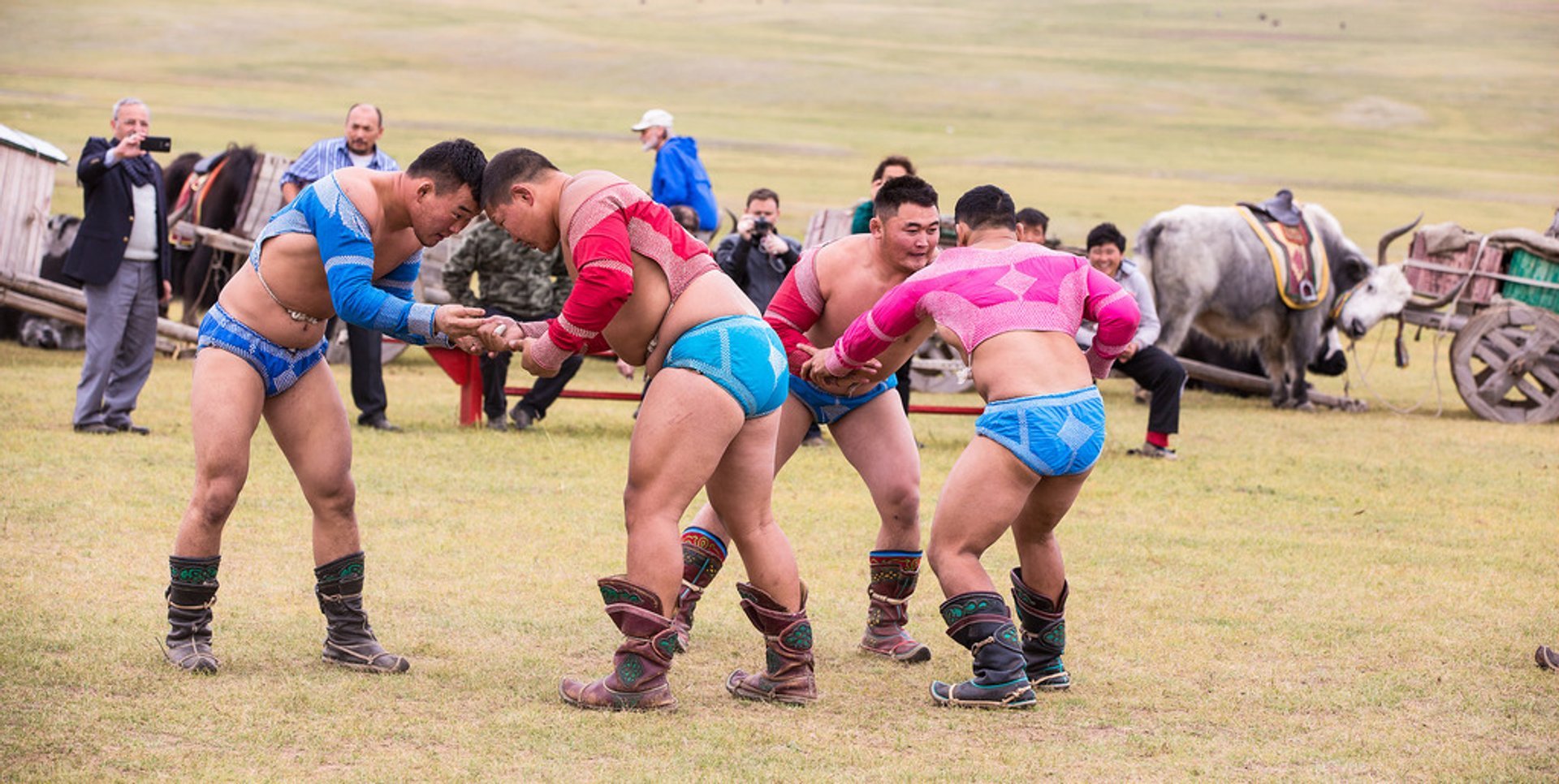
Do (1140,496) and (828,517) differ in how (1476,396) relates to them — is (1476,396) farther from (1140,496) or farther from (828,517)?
(828,517)

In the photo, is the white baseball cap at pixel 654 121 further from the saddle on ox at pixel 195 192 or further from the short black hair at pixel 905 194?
the short black hair at pixel 905 194

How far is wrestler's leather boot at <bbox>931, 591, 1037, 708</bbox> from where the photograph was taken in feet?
18.0

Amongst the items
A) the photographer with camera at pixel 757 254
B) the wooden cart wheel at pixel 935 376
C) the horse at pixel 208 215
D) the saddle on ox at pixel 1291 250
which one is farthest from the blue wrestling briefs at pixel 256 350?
the saddle on ox at pixel 1291 250

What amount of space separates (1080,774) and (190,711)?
2662mm

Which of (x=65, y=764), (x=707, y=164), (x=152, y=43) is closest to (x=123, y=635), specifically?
(x=65, y=764)

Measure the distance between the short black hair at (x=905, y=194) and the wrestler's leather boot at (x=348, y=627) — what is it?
2.31 metres

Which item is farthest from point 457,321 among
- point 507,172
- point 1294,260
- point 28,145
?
point 1294,260

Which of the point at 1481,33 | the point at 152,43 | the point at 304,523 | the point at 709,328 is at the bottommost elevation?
the point at 304,523

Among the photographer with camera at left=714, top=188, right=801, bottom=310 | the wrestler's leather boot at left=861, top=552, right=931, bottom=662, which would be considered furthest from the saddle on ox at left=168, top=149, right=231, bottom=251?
the wrestler's leather boot at left=861, top=552, right=931, bottom=662

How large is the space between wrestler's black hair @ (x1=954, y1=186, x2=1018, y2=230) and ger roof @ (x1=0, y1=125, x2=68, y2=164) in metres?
9.00

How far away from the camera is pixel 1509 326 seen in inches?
528

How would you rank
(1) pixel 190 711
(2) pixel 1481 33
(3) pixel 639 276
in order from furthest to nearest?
(2) pixel 1481 33, (3) pixel 639 276, (1) pixel 190 711

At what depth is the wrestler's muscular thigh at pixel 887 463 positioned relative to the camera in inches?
245

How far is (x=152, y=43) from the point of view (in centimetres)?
7188
